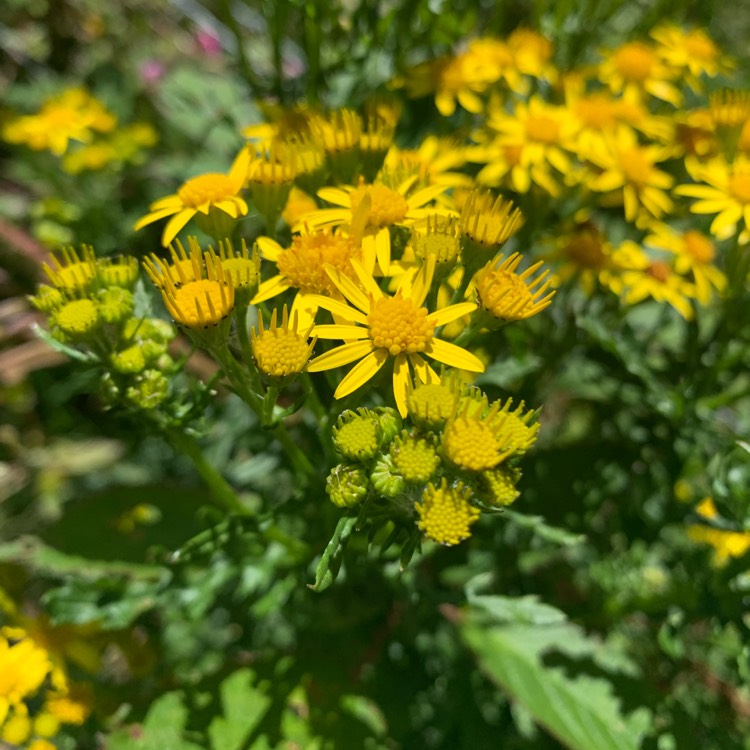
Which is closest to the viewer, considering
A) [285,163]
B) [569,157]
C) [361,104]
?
[285,163]

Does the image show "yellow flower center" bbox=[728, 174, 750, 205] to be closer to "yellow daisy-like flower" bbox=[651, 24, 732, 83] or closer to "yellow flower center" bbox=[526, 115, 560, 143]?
"yellow flower center" bbox=[526, 115, 560, 143]

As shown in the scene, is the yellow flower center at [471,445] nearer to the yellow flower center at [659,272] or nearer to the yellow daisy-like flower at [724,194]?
the yellow daisy-like flower at [724,194]

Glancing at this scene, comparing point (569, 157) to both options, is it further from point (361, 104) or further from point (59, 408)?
point (59, 408)

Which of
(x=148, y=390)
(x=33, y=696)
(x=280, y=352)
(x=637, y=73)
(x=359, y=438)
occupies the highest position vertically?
(x=637, y=73)

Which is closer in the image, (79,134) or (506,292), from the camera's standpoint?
(506,292)

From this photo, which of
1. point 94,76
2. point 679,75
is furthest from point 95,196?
point 679,75

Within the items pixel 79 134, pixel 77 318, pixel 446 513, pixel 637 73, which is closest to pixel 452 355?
pixel 446 513

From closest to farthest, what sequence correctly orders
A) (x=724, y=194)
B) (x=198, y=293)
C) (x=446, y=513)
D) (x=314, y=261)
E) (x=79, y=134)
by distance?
(x=446, y=513) < (x=198, y=293) < (x=314, y=261) < (x=724, y=194) < (x=79, y=134)

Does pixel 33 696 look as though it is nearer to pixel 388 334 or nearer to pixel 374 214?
pixel 388 334
